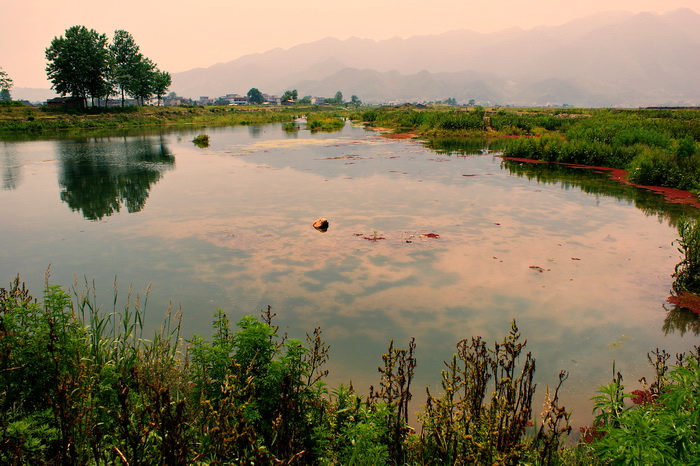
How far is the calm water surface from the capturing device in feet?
21.9

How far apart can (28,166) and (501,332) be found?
27.5 m

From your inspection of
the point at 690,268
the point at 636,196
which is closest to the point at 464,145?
the point at 636,196

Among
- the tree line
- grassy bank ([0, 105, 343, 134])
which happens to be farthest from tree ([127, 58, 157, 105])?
grassy bank ([0, 105, 343, 134])

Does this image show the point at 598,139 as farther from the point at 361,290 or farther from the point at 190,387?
the point at 190,387

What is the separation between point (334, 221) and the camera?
12.7 meters

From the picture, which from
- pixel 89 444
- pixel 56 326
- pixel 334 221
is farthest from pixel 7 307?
pixel 334 221

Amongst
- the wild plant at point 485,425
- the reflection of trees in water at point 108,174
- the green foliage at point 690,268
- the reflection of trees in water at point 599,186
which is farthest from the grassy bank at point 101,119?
the green foliage at point 690,268

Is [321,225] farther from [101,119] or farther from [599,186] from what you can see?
[101,119]

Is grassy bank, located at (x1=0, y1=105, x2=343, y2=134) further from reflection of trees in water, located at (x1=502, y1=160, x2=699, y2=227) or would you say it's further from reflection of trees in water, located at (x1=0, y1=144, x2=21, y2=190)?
reflection of trees in water, located at (x1=502, y1=160, x2=699, y2=227)

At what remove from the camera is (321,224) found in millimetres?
12000

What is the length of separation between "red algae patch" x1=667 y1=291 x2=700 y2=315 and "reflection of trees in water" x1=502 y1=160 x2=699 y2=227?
5.91 meters

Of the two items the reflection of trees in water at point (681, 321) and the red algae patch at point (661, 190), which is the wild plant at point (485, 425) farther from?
the red algae patch at point (661, 190)

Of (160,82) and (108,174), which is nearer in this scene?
(108,174)

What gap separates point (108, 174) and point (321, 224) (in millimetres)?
14389
